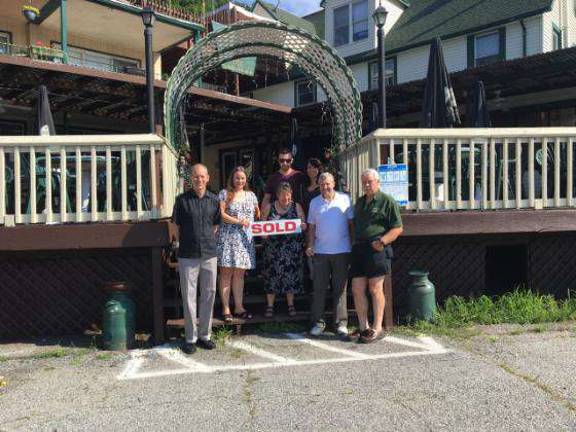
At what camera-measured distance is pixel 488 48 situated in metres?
16.1

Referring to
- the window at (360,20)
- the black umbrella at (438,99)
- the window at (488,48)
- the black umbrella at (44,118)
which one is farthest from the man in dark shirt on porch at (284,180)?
the window at (360,20)

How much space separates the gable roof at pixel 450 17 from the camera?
15.5 m

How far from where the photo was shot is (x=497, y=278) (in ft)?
22.6

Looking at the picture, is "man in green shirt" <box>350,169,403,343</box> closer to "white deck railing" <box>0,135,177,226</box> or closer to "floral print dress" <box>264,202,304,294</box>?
"floral print dress" <box>264,202,304,294</box>

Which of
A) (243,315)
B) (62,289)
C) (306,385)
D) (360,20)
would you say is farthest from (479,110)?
(360,20)

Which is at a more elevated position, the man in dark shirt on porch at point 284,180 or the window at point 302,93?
the window at point 302,93

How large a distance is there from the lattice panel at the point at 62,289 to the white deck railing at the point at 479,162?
316 cm

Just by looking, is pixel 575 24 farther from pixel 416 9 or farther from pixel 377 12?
pixel 377 12

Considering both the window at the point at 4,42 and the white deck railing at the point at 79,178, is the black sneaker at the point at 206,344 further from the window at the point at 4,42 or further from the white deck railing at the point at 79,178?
the window at the point at 4,42

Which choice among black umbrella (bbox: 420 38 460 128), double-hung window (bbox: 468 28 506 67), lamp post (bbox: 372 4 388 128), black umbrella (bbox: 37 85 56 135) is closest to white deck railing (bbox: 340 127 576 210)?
lamp post (bbox: 372 4 388 128)

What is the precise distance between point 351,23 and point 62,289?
1639 centimetres

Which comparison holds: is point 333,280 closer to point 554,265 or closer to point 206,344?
point 206,344

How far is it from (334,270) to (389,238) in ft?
2.35

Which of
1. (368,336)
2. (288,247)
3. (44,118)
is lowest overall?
(368,336)
